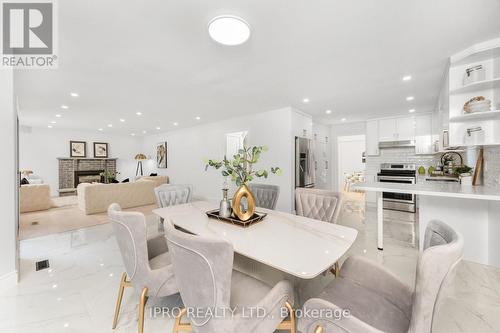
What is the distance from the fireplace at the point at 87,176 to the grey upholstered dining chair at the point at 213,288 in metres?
9.34

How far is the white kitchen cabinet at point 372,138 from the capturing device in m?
5.57

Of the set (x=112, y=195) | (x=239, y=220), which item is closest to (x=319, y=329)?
(x=239, y=220)

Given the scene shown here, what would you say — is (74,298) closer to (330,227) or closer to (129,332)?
(129,332)

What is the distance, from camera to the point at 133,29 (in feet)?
6.08

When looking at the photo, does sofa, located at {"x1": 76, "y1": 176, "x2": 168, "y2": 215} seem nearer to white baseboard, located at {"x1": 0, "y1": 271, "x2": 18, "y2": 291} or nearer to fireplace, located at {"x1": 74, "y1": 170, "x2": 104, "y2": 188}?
white baseboard, located at {"x1": 0, "y1": 271, "x2": 18, "y2": 291}

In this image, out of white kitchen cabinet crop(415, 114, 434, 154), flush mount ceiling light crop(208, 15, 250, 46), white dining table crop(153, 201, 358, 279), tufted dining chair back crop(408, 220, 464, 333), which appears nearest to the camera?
tufted dining chair back crop(408, 220, 464, 333)

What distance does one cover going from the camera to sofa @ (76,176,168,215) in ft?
15.3

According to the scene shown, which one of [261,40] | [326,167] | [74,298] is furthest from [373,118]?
[74,298]

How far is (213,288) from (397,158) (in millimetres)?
6091

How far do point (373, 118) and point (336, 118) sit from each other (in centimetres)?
97

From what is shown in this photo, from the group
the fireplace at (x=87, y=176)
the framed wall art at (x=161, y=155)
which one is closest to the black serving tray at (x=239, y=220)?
the framed wall art at (x=161, y=155)

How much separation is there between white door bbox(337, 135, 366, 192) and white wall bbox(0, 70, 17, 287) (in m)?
7.04

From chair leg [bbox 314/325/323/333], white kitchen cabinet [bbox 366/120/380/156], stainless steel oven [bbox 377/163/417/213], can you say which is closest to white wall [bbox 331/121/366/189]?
white kitchen cabinet [bbox 366/120/380/156]

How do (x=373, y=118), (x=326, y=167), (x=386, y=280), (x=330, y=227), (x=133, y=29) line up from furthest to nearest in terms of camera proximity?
(x=326, y=167), (x=373, y=118), (x=133, y=29), (x=330, y=227), (x=386, y=280)
